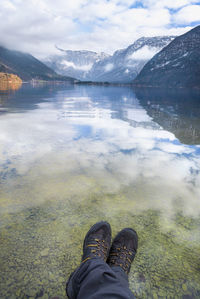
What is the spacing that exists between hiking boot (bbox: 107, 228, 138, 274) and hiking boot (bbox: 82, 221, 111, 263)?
136mm

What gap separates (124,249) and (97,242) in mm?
539

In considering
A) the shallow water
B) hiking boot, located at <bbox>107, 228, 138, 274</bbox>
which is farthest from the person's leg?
the shallow water

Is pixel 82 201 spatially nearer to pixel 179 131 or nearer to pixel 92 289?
pixel 92 289

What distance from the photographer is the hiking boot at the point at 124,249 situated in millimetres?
3605

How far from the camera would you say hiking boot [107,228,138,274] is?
11.8 feet

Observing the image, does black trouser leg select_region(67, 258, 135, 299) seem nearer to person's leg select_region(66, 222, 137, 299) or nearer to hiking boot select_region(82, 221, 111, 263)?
person's leg select_region(66, 222, 137, 299)

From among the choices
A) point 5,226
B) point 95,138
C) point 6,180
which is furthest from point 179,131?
point 5,226

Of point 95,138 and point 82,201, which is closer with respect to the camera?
point 82,201

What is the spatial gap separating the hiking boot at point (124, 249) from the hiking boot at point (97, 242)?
0.45 feet

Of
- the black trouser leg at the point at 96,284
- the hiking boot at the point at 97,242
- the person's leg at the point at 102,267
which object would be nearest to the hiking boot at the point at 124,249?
the person's leg at the point at 102,267

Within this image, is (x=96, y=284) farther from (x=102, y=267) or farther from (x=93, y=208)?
(x=93, y=208)

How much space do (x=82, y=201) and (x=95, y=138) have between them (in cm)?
643

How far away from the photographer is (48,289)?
3.14 meters

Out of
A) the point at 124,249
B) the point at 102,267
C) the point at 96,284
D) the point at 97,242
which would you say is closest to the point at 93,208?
the point at 97,242
